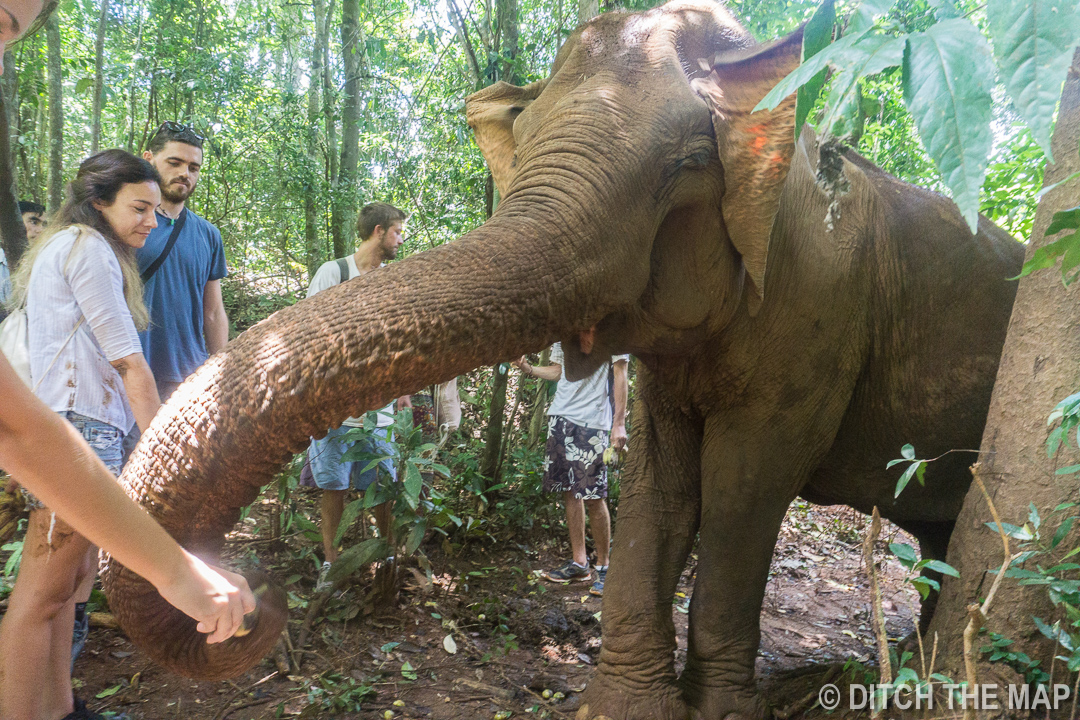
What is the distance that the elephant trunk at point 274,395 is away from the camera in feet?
5.77

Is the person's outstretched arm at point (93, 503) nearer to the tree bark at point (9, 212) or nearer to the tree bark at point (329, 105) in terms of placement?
the tree bark at point (9, 212)

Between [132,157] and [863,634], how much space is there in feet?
15.8

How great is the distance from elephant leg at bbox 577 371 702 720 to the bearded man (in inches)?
85.6

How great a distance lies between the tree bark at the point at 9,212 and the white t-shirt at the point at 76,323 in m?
1.74

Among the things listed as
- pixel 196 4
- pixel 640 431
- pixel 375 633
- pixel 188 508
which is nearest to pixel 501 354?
pixel 188 508

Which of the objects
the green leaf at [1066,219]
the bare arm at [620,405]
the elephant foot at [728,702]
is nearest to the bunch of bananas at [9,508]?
the elephant foot at [728,702]

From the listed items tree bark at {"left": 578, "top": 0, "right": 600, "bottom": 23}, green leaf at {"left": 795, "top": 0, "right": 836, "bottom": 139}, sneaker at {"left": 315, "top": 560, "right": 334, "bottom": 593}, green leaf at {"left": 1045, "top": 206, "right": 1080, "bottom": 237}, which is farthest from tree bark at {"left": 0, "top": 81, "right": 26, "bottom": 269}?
green leaf at {"left": 1045, "top": 206, "right": 1080, "bottom": 237}

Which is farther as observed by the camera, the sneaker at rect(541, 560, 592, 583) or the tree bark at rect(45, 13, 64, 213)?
the tree bark at rect(45, 13, 64, 213)

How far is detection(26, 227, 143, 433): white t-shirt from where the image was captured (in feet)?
9.63

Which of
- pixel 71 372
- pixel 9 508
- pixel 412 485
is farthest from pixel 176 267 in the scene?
pixel 412 485

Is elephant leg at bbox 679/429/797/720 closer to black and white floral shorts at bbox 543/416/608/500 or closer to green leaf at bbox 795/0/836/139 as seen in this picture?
green leaf at bbox 795/0/836/139

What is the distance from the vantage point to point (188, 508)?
1.78 m

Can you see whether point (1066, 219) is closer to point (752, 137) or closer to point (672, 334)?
point (752, 137)

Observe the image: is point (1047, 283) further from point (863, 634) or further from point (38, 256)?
point (38, 256)
